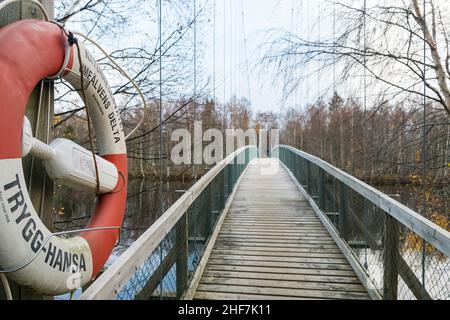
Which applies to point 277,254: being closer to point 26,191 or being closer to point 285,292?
point 285,292

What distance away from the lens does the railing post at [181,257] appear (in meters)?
2.50

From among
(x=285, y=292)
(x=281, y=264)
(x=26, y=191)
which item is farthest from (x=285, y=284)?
(x=26, y=191)

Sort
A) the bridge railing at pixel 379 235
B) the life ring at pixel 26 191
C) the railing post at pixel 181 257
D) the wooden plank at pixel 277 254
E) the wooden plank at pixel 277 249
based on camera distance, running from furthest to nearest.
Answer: the wooden plank at pixel 277 249, the wooden plank at pixel 277 254, the railing post at pixel 181 257, the bridge railing at pixel 379 235, the life ring at pixel 26 191

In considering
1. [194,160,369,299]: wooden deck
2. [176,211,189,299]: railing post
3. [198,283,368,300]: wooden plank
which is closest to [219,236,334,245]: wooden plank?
[194,160,369,299]: wooden deck

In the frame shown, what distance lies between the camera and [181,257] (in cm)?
254

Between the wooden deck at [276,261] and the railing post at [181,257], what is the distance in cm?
16

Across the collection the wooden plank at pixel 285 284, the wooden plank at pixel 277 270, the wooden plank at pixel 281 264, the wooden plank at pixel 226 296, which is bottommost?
the wooden plank at pixel 226 296

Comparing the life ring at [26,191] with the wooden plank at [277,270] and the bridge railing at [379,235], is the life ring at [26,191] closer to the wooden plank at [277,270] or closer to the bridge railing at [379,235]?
the bridge railing at [379,235]

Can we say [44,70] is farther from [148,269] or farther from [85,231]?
[148,269]

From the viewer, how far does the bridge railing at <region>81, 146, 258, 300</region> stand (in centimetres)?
120

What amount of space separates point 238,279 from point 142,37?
281cm

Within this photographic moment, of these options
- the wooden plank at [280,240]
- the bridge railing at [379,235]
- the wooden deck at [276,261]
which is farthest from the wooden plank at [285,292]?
the wooden plank at [280,240]

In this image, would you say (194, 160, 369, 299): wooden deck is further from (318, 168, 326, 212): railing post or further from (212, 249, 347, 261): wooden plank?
(318, 168, 326, 212): railing post

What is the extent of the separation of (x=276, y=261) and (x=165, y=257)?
0.97 m
